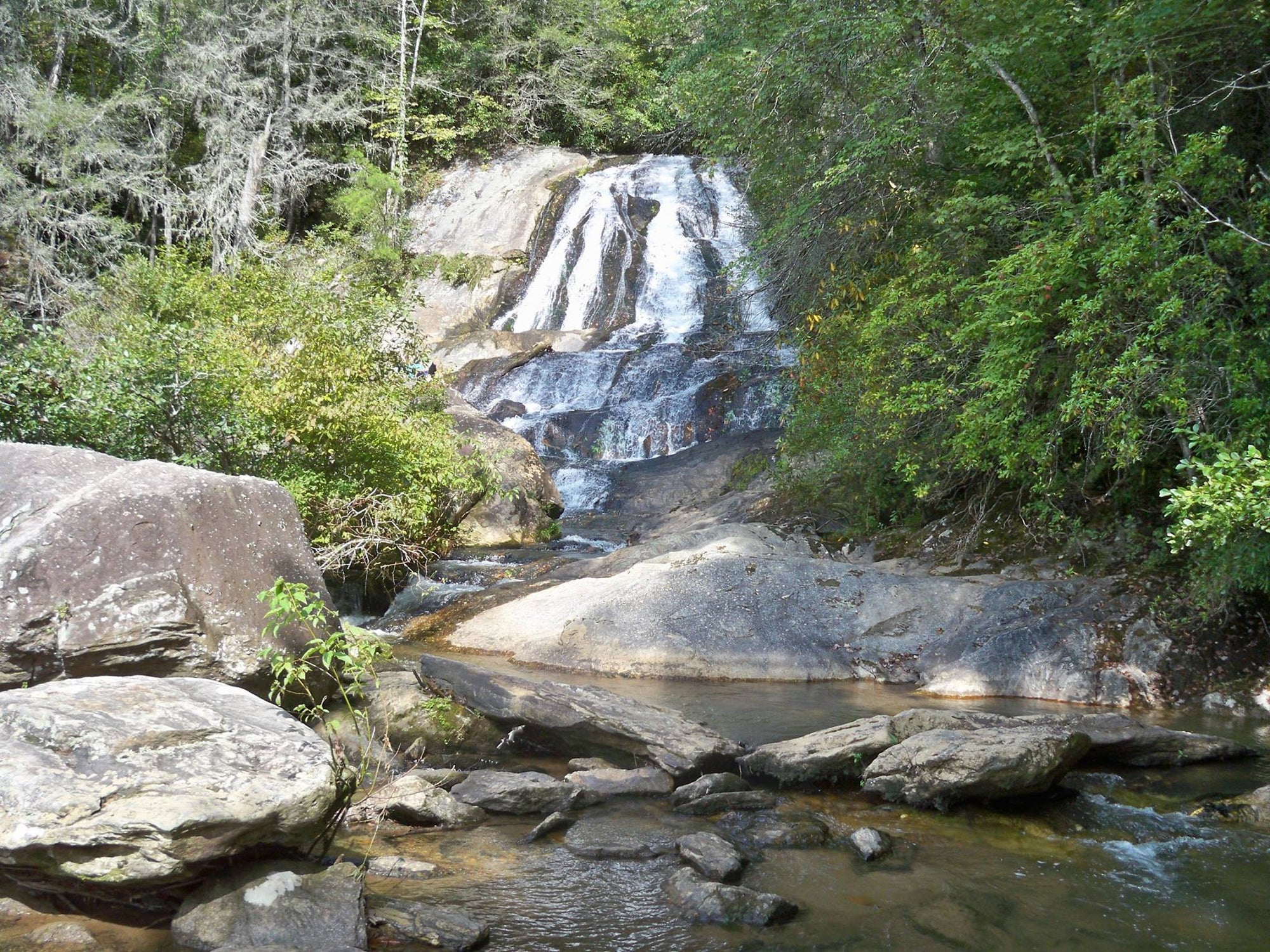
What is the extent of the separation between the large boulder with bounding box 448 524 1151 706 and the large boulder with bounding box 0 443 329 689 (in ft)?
12.4

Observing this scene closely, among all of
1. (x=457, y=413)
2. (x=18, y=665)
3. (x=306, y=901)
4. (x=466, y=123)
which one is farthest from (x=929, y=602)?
(x=466, y=123)

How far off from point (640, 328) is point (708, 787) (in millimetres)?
17423

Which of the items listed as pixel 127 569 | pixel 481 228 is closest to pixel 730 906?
pixel 127 569

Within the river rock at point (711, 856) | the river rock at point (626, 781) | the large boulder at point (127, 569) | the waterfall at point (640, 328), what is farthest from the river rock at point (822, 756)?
the waterfall at point (640, 328)

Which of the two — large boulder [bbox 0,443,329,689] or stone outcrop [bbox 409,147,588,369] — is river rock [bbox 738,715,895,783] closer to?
large boulder [bbox 0,443,329,689]

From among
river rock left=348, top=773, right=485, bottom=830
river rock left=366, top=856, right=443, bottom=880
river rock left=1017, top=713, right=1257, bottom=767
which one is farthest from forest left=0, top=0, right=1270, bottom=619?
river rock left=366, top=856, right=443, bottom=880

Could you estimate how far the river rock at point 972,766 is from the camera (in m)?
5.41

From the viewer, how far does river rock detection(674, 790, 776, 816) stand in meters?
5.56

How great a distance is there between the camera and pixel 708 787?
575 centimetres

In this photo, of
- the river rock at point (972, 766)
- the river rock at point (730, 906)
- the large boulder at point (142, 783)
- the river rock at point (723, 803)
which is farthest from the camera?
the river rock at point (723, 803)

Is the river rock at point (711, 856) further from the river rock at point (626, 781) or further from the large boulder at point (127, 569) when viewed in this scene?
the large boulder at point (127, 569)

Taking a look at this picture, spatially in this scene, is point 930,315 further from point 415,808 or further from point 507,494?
point 415,808

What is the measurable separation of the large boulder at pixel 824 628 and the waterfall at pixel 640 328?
522 centimetres

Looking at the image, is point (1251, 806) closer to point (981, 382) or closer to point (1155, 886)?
point (1155, 886)
